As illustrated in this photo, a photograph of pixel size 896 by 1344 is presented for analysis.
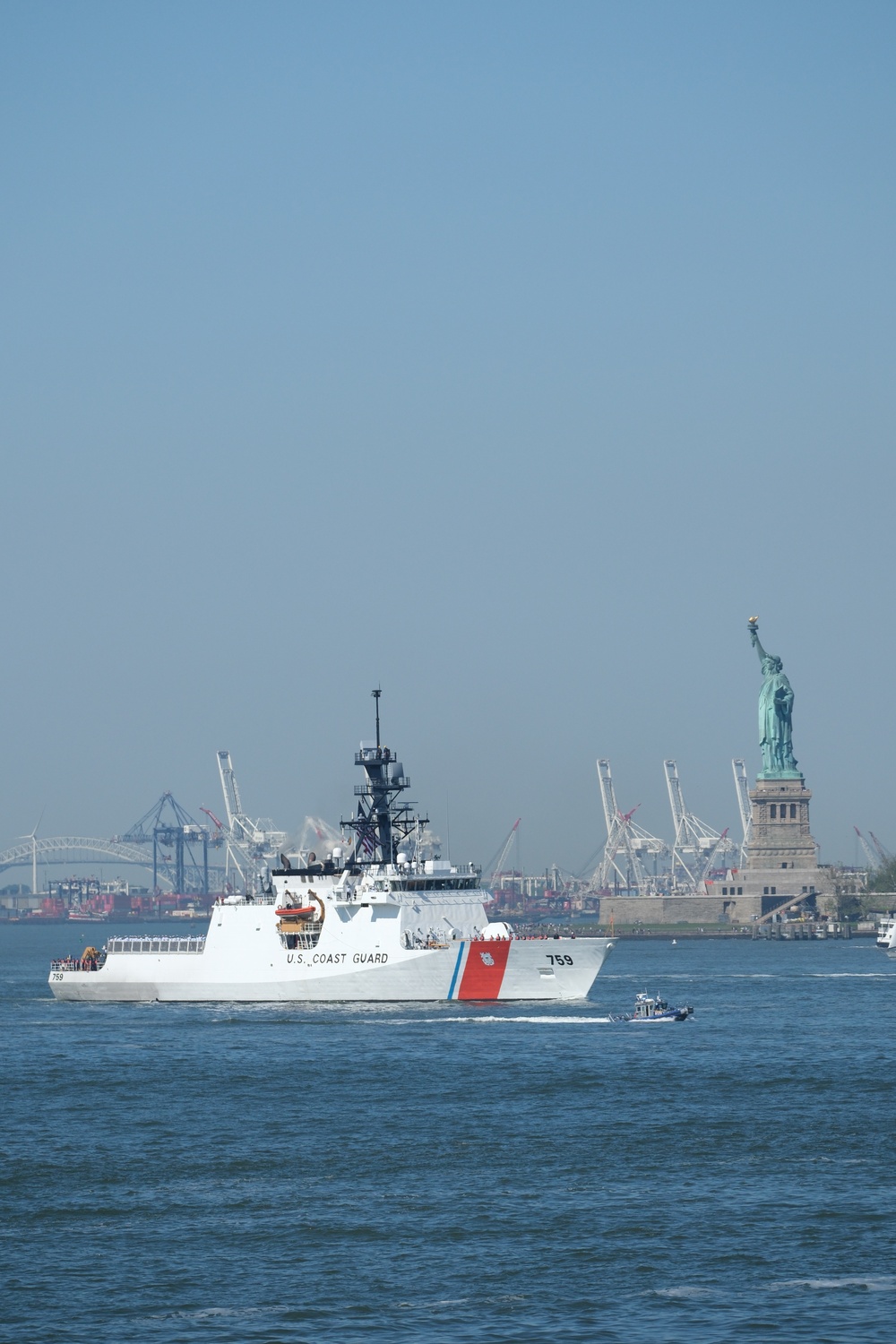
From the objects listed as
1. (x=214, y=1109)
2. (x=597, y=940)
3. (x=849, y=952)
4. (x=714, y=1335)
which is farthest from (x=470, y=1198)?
(x=849, y=952)

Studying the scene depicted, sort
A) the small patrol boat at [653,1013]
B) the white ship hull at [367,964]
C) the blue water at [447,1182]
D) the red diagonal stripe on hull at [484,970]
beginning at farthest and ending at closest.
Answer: the small patrol boat at [653,1013]
the white ship hull at [367,964]
the red diagonal stripe on hull at [484,970]
the blue water at [447,1182]

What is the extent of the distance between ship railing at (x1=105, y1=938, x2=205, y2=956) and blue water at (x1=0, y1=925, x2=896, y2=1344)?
953cm

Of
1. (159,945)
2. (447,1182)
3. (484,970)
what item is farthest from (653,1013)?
(447,1182)

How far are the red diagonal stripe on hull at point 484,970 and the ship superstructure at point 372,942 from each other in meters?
0.05

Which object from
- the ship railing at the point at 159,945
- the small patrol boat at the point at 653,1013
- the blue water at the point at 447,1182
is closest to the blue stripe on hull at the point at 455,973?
the blue water at the point at 447,1182

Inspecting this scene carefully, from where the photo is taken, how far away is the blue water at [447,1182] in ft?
102

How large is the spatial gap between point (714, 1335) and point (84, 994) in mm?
62695

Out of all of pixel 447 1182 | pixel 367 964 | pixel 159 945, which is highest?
pixel 159 945

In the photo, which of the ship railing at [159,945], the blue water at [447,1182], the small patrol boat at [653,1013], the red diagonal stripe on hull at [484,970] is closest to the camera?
the blue water at [447,1182]

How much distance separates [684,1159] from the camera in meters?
43.8

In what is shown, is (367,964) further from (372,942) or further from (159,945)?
(159,945)

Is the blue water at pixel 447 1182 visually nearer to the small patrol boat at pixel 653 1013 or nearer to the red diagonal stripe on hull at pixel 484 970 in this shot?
the red diagonal stripe on hull at pixel 484 970

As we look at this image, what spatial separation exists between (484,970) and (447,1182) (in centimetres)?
3357

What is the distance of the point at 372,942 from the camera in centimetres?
7600
